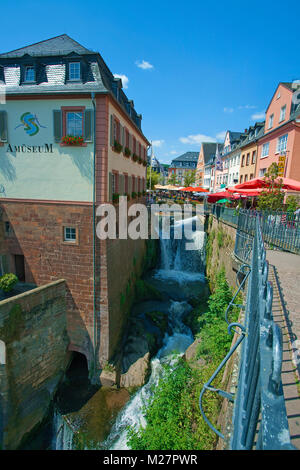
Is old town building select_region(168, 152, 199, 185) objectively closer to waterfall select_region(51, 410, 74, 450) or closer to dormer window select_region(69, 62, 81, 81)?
dormer window select_region(69, 62, 81, 81)

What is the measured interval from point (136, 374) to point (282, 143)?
63.0 ft

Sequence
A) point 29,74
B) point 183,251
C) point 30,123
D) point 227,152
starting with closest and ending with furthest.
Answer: point 30,123
point 29,74
point 183,251
point 227,152

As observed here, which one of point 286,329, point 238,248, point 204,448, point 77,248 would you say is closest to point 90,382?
point 77,248

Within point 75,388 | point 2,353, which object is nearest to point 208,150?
point 75,388

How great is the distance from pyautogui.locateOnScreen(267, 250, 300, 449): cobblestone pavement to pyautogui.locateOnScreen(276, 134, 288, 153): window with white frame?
14.4 meters

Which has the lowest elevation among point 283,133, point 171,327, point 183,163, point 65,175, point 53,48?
point 171,327

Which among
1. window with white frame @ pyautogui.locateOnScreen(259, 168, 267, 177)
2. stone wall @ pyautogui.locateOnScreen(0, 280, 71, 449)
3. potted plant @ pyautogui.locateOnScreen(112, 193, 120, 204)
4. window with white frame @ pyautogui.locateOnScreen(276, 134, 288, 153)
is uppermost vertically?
window with white frame @ pyautogui.locateOnScreen(276, 134, 288, 153)

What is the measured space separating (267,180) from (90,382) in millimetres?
12505

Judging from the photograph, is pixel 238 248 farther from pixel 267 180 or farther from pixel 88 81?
pixel 88 81

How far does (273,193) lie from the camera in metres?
12.4

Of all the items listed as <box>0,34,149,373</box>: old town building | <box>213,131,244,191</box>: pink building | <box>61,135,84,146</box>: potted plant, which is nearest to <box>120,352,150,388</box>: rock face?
<box>0,34,149,373</box>: old town building

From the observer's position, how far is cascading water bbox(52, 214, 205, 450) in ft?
28.8

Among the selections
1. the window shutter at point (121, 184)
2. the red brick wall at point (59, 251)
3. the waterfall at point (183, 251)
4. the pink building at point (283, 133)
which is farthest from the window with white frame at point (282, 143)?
the red brick wall at point (59, 251)

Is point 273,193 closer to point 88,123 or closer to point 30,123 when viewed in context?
point 88,123
